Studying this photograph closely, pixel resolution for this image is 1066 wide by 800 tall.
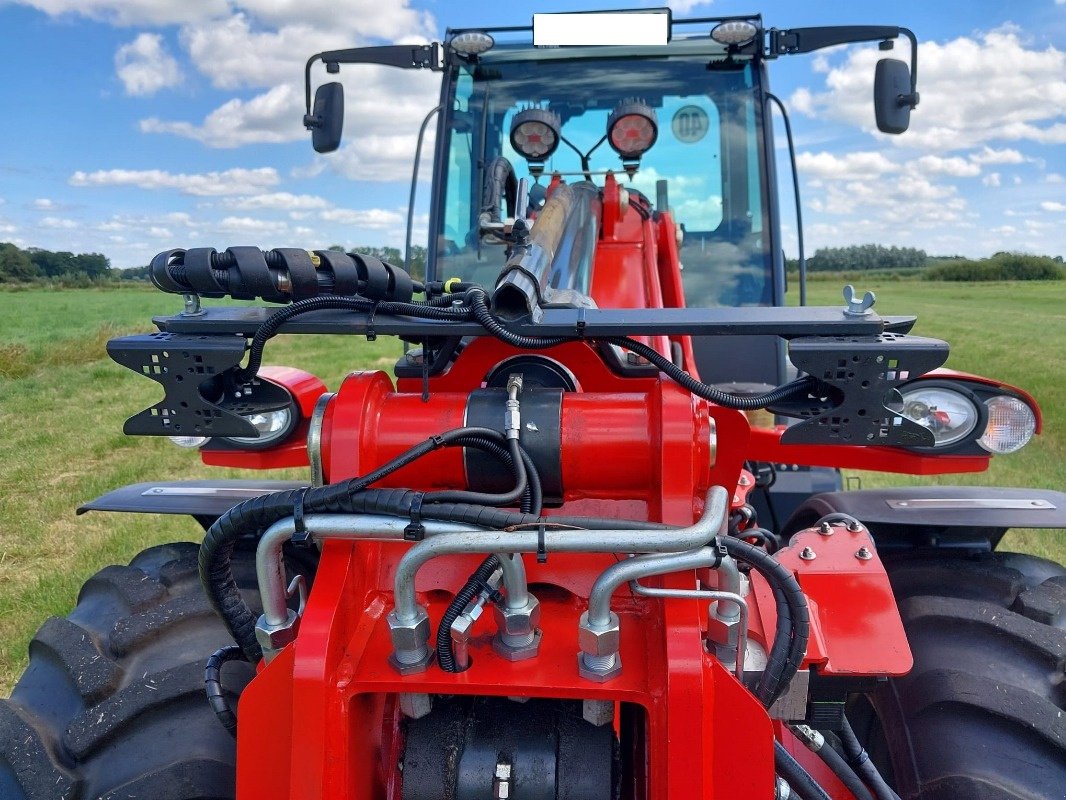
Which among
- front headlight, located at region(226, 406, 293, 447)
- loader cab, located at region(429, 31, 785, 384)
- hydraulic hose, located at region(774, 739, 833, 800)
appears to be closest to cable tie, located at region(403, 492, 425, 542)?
hydraulic hose, located at region(774, 739, 833, 800)

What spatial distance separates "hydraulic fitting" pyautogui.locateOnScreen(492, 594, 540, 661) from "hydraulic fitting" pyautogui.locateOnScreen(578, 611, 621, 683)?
11 cm

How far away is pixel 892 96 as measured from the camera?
11.5 ft

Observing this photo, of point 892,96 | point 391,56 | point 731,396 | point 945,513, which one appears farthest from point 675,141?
point 731,396

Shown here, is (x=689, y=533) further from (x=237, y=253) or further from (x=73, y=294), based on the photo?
(x=73, y=294)

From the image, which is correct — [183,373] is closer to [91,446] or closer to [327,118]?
[327,118]

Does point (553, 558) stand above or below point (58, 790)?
above

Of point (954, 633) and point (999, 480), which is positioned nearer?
point (954, 633)

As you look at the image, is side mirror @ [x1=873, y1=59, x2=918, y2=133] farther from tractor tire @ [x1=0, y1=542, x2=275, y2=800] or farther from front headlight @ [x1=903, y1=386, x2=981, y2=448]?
tractor tire @ [x1=0, y1=542, x2=275, y2=800]

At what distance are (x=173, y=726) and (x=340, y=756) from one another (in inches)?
23.6

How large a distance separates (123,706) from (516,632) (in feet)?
3.25

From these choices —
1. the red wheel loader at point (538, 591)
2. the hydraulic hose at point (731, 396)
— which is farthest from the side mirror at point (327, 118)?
the hydraulic hose at point (731, 396)

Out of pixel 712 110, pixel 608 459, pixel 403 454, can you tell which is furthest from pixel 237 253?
pixel 712 110

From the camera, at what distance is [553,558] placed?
1761 mm

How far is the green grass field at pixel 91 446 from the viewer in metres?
5.13
